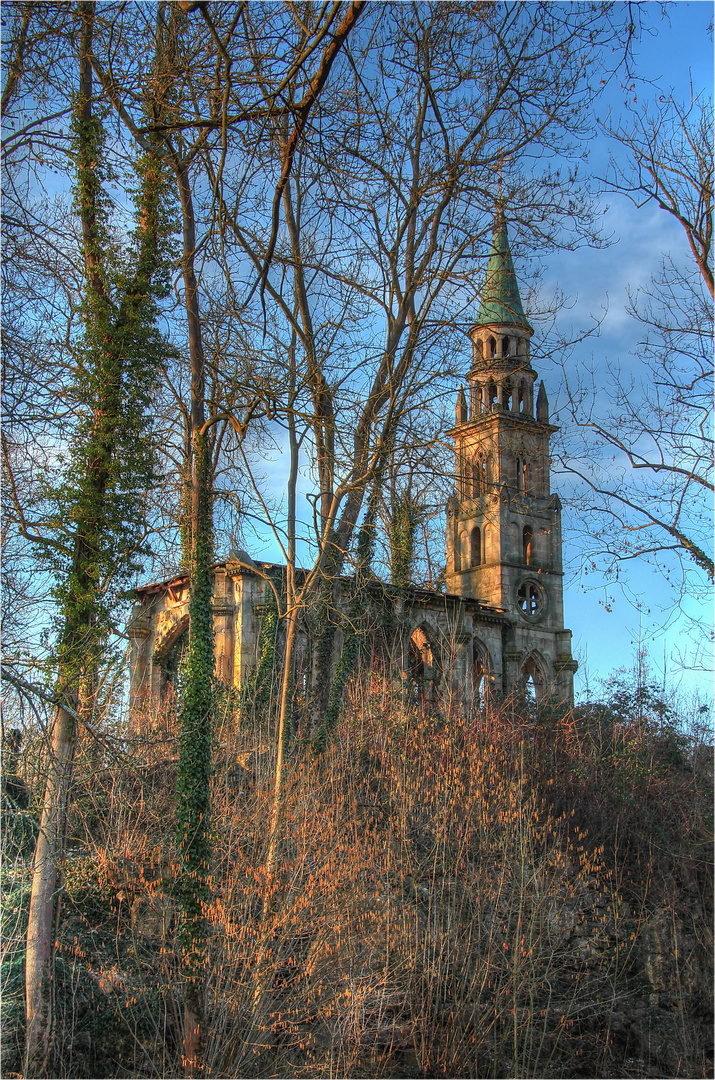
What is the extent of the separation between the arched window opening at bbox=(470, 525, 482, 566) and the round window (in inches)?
98.7

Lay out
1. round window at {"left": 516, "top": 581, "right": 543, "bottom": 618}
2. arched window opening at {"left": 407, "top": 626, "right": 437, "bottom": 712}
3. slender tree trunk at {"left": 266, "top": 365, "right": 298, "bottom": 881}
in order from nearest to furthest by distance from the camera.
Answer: slender tree trunk at {"left": 266, "top": 365, "right": 298, "bottom": 881}, arched window opening at {"left": 407, "top": 626, "right": 437, "bottom": 712}, round window at {"left": 516, "top": 581, "right": 543, "bottom": 618}

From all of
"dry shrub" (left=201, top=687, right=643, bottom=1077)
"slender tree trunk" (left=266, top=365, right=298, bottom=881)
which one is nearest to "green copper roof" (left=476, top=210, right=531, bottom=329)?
"slender tree trunk" (left=266, top=365, right=298, bottom=881)

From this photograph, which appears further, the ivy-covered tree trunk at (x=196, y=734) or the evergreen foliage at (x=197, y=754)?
the evergreen foliage at (x=197, y=754)

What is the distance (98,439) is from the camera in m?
10.9

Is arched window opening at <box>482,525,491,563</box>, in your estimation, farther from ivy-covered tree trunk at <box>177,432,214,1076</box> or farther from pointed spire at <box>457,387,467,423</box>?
ivy-covered tree trunk at <box>177,432,214,1076</box>

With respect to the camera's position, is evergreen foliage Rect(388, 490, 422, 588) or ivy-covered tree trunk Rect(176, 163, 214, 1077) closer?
ivy-covered tree trunk Rect(176, 163, 214, 1077)

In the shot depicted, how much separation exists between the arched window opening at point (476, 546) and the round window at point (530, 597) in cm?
251

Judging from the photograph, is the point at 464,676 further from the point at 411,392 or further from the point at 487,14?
the point at 487,14

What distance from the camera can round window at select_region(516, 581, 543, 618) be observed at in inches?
1432

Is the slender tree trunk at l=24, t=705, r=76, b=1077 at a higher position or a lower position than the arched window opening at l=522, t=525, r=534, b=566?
lower

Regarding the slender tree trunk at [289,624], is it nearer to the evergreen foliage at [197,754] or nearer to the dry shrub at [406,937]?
the dry shrub at [406,937]

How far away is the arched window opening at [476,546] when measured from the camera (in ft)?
125

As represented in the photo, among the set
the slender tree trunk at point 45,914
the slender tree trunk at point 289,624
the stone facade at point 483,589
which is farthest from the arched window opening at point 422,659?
the slender tree trunk at point 45,914

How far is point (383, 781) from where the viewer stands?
12875 mm
